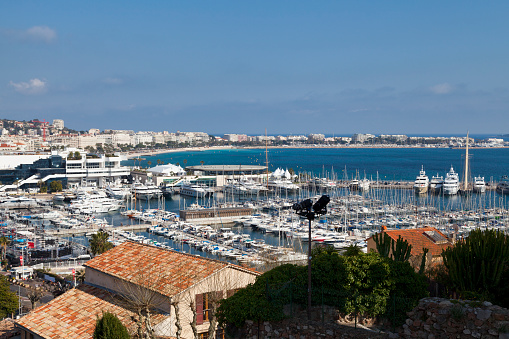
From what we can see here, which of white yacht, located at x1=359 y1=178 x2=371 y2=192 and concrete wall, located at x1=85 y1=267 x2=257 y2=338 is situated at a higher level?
concrete wall, located at x1=85 y1=267 x2=257 y2=338

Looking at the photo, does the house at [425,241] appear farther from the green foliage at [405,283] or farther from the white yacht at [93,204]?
the white yacht at [93,204]

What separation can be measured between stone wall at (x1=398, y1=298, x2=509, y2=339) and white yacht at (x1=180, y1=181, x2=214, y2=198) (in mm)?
59887

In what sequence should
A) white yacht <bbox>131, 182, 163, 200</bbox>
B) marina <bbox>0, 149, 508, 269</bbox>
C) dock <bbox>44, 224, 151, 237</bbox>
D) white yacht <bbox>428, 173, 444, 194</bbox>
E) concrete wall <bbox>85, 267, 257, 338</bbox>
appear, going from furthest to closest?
white yacht <bbox>428, 173, 444, 194</bbox> → white yacht <bbox>131, 182, 163, 200</bbox> → dock <bbox>44, 224, 151, 237</bbox> → marina <bbox>0, 149, 508, 269</bbox> → concrete wall <bbox>85, 267, 257, 338</bbox>

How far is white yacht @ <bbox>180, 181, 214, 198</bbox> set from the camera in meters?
68.4

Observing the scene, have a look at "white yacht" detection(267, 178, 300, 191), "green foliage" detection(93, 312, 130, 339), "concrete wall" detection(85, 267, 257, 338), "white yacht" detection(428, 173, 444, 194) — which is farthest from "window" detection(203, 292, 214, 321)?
"white yacht" detection(428, 173, 444, 194)

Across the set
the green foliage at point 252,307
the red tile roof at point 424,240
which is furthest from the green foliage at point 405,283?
the red tile roof at point 424,240

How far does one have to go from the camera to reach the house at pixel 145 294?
1001cm

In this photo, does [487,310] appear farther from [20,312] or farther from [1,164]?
[1,164]

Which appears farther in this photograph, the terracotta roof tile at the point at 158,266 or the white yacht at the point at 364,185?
the white yacht at the point at 364,185

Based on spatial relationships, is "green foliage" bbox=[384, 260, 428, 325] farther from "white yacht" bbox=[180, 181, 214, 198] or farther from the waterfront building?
the waterfront building

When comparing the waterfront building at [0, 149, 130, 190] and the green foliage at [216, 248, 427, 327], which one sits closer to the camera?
the green foliage at [216, 248, 427, 327]

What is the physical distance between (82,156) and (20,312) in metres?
65.0

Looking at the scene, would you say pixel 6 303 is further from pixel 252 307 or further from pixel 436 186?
pixel 436 186

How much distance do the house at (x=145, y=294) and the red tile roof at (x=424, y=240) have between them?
7795 mm
